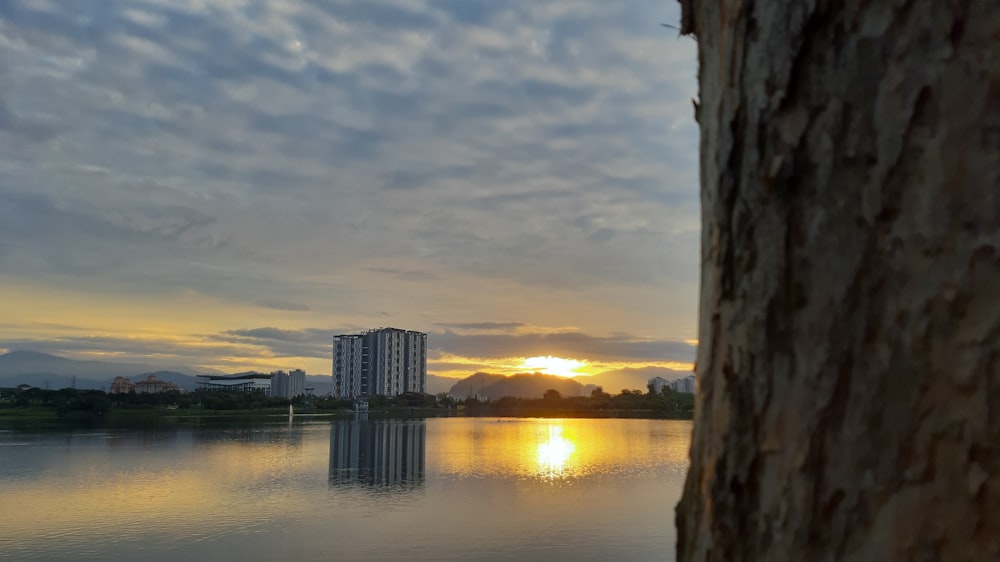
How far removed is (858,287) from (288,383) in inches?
5452

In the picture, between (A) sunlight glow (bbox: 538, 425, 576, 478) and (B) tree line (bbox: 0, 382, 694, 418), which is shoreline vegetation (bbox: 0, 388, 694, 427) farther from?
(A) sunlight glow (bbox: 538, 425, 576, 478)

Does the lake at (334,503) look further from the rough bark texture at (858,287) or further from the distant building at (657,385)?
the distant building at (657,385)

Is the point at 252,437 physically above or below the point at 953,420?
below

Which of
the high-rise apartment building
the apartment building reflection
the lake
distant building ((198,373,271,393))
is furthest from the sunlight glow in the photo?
distant building ((198,373,271,393))

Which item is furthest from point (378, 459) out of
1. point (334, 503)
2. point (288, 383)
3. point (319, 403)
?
point (288, 383)

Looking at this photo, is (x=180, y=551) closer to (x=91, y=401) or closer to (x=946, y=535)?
(x=946, y=535)

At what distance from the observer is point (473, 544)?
13336 millimetres

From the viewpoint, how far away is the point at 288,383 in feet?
434

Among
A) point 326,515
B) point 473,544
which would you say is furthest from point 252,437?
point 473,544

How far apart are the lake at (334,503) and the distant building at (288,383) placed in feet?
315

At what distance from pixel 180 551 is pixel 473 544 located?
5.31 metres

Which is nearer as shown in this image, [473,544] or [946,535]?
[946,535]

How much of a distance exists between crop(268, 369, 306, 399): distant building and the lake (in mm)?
96070

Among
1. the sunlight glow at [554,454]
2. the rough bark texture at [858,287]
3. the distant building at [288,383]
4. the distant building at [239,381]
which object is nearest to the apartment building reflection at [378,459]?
the sunlight glow at [554,454]
